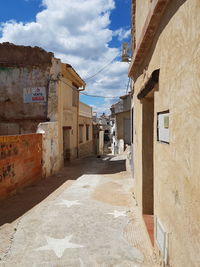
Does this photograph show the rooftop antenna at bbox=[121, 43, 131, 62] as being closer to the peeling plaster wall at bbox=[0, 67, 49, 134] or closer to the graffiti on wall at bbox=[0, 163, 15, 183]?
the peeling plaster wall at bbox=[0, 67, 49, 134]

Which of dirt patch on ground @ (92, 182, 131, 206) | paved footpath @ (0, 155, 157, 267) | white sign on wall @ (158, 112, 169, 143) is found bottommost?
dirt patch on ground @ (92, 182, 131, 206)

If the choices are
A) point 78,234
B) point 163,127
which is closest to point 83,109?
point 78,234

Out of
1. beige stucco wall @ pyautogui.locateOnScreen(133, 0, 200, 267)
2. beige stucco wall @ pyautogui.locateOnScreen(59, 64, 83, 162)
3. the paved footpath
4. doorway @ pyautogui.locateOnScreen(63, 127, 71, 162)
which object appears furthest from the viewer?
doorway @ pyautogui.locateOnScreen(63, 127, 71, 162)

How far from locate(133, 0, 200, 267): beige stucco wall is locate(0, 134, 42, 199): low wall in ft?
16.0

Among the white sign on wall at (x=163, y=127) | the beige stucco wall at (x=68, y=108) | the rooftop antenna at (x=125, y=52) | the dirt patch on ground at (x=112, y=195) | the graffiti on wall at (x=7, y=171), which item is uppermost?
the rooftop antenna at (x=125, y=52)

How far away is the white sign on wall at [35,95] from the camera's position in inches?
426

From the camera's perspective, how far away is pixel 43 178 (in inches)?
348

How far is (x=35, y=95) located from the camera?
10.9 meters

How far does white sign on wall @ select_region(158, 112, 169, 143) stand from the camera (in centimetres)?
262

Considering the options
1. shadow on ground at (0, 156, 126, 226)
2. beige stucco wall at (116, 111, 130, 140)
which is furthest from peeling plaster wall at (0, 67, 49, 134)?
beige stucco wall at (116, 111, 130, 140)

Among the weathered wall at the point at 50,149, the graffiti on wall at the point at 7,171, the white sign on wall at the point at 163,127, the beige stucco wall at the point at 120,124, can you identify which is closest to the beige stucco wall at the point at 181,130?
the white sign on wall at the point at 163,127

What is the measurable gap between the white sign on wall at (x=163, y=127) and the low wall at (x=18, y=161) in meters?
4.80

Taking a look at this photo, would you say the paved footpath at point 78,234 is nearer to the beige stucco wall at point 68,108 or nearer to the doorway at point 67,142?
the beige stucco wall at point 68,108

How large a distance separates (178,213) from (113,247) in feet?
6.04
